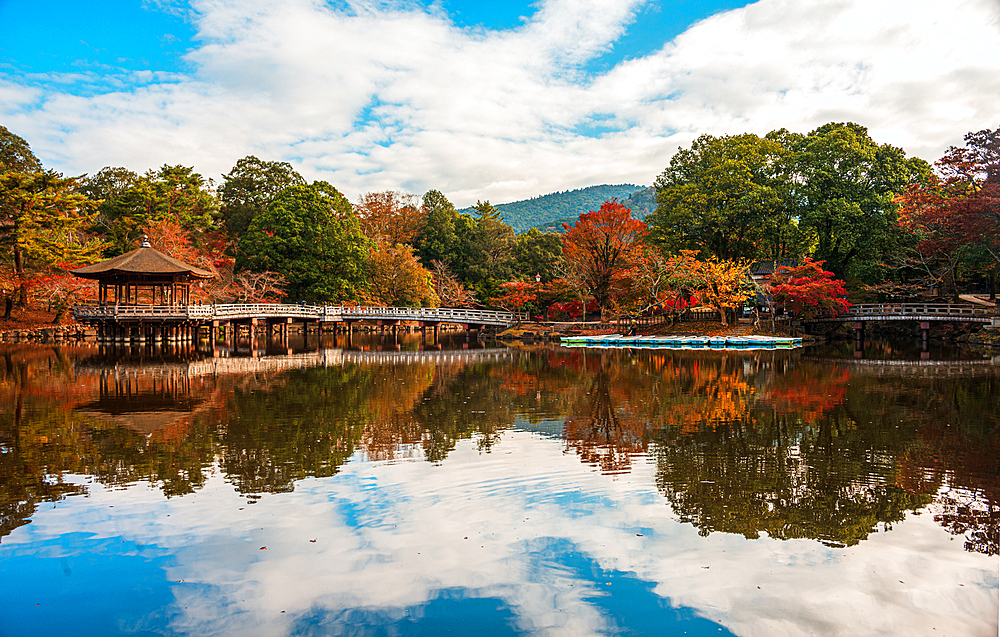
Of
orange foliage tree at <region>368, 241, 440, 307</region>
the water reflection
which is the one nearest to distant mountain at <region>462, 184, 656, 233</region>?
orange foliage tree at <region>368, 241, 440, 307</region>

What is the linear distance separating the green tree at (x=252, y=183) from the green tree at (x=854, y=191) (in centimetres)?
3928

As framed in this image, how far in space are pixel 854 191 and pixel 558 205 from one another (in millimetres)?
140762

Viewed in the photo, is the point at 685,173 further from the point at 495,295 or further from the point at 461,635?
the point at 461,635

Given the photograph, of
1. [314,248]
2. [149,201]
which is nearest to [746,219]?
[314,248]

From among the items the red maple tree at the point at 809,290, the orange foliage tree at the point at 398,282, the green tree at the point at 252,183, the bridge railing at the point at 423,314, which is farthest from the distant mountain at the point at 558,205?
the red maple tree at the point at 809,290

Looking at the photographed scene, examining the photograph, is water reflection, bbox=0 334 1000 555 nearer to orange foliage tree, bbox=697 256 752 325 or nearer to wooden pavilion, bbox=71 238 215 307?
wooden pavilion, bbox=71 238 215 307

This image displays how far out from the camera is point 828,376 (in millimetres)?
18125

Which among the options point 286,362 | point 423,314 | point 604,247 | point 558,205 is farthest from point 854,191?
point 558,205

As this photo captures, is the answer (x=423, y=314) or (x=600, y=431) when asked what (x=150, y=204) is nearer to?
(x=423, y=314)

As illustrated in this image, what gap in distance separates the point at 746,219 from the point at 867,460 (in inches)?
1304

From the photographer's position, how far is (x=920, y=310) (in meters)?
32.8

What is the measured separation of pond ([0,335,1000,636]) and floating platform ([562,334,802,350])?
54.0 ft

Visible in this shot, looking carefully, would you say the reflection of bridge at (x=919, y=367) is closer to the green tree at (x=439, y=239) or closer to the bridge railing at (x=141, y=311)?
the bridge railing at (x=141, y=311)

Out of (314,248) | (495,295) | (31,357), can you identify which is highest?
(314,248)
